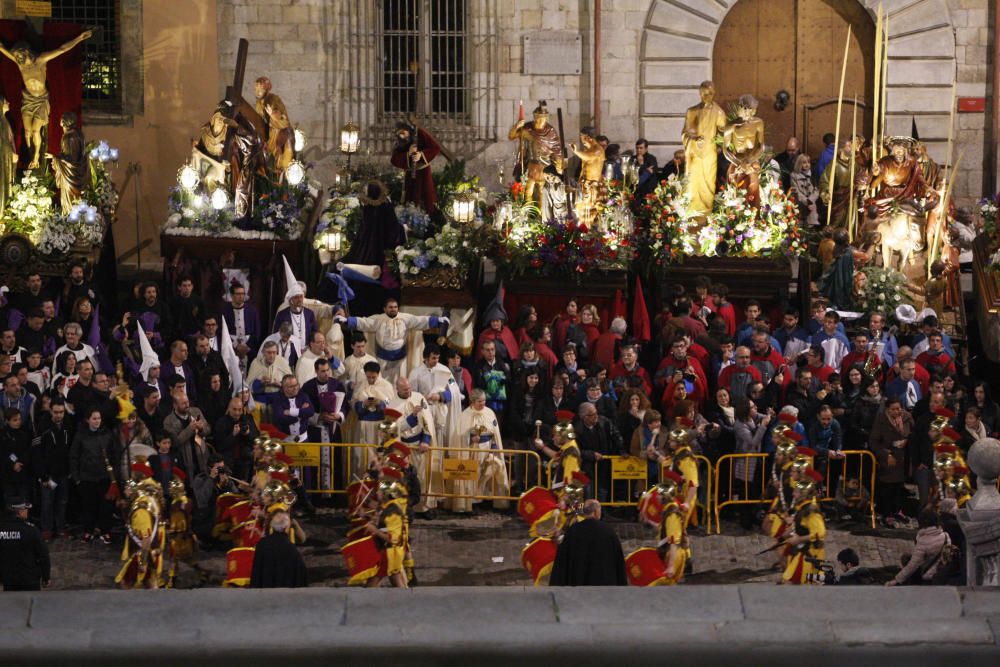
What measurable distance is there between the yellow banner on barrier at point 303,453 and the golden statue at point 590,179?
17.1 feet

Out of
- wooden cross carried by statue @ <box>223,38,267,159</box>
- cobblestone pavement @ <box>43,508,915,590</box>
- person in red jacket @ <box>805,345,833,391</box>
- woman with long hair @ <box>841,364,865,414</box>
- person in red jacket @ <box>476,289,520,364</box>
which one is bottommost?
cobblestone pavement @ <box>43,508,915,590</box>

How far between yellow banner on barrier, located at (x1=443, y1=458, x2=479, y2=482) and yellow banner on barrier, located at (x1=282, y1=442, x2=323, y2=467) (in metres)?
1.21

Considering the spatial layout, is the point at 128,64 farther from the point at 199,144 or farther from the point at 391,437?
the point at 391,437

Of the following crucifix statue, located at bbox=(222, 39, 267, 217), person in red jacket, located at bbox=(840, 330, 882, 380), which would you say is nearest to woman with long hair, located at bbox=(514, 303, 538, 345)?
person in red jacket, located at bbox=(840, 330, 882, 380)

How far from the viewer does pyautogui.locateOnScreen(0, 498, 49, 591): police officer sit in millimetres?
14859

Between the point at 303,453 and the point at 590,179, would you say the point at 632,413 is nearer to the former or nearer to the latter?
the point at 303,453

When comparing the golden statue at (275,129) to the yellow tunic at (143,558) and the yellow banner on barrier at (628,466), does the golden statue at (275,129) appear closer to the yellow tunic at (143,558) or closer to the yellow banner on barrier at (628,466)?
the yellow banner on barrier at (628,466)

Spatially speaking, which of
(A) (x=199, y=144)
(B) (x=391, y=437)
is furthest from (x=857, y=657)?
Result: (A) (x=199, y=144)

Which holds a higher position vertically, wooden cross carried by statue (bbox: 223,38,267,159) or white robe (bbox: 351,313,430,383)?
wooden cross carried by statue (bbox: 223,38,267,159)

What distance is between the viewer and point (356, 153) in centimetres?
2644

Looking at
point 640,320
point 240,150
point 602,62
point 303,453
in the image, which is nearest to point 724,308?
point 640,320

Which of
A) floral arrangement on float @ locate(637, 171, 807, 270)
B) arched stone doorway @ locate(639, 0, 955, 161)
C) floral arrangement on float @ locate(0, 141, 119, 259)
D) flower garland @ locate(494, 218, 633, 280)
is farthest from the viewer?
arched stone doorway @ locate(639, 0, 955, 161)

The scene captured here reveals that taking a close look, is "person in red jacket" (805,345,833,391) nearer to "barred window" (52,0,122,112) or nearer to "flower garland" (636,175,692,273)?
"flower garland" (636,175,692,273)

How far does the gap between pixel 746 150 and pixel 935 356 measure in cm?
409
